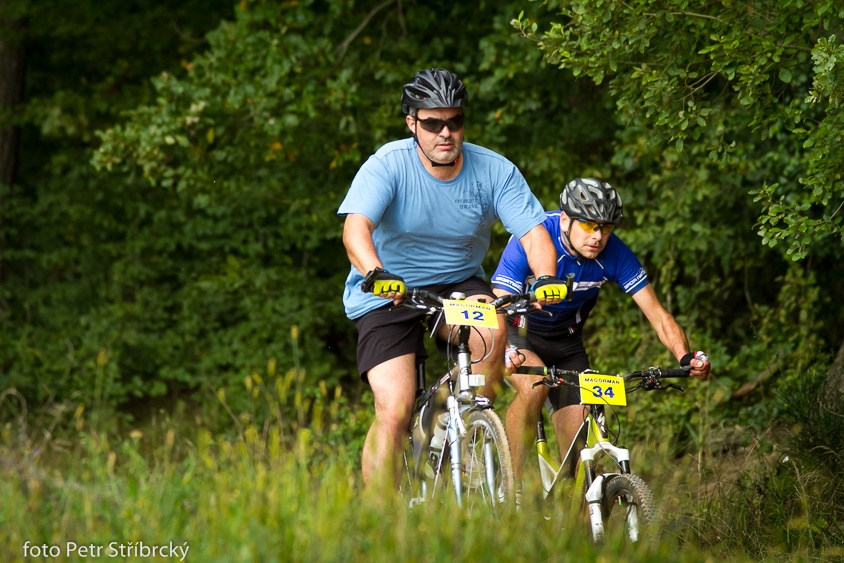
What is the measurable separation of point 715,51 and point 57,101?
9.18 m

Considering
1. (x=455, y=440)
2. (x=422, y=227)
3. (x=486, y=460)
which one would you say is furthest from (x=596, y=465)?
(x=422, y=227)

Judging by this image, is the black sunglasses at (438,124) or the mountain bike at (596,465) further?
the black sunglasses at (438,124)

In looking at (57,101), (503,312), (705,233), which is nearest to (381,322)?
(503,312)

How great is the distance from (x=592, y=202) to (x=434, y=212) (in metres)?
0.81

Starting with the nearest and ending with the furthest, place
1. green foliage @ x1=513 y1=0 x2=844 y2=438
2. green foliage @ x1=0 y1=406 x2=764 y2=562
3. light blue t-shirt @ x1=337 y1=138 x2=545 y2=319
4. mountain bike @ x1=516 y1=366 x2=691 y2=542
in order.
A: green foliage @ x1=0 y1=406 x2=764 y2=562, mountain bike @ x1=516 y1=366 x2=691 y2=542, light blue t-shirt @ x1=337 y1=138 x2=545 y2=319, green foliage @ x1=513 y1=0 x2=844 y2=438

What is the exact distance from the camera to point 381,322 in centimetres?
476

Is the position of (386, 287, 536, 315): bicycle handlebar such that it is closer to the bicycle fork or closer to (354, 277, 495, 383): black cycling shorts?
(354, 277, 495, 383): black cycling shorts

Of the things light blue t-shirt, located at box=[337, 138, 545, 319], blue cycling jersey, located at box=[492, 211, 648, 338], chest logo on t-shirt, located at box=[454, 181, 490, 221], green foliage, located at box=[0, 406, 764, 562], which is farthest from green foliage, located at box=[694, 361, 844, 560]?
chest logo on t-shirt, located at box=[454, 181, 490, 221]

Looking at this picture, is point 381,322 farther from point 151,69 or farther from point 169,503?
point 151,69

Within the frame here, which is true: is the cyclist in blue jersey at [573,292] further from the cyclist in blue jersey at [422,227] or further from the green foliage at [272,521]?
the green foliage at [272,521]

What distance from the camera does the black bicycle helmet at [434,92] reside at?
459 centimetres

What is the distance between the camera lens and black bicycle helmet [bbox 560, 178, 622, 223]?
4.92 metres

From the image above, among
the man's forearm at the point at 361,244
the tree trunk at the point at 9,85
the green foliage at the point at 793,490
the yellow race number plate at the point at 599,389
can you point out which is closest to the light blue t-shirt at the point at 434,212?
the man's forearm at the point at 361,244

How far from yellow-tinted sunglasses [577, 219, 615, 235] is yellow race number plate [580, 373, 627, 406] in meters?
0.79
